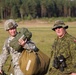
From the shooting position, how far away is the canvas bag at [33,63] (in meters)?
4.76

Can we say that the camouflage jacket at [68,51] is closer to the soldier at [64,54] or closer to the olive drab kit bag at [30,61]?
the soldier at [64,54]

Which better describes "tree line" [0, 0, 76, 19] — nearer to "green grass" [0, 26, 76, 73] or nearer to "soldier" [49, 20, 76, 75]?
"green grass" [0, 26, 76, 73]

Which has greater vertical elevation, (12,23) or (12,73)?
(12,23)

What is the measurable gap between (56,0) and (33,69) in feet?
500

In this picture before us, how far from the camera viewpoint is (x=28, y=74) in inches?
187

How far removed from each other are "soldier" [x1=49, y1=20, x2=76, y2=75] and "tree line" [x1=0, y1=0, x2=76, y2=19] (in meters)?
113

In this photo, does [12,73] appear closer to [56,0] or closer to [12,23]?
[12,23]

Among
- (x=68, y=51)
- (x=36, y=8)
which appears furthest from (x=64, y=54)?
(x=36, y=8)

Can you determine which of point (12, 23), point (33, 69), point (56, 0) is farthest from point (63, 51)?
point (56, 0)

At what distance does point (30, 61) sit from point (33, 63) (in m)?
0.05

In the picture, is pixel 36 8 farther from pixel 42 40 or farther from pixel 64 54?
pixel 64 54

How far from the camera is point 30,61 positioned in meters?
4.77

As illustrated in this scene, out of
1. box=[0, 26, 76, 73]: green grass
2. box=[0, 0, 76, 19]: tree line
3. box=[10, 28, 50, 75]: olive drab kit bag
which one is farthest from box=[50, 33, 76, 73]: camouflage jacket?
box=[0, 0, 76, 19]: tree line

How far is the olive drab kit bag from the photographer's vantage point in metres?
4.76
